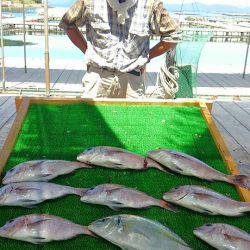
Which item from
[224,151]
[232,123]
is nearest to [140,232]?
[224,151]

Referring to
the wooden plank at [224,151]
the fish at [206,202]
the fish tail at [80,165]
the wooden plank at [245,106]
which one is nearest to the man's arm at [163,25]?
the wooden plank at [224,151]

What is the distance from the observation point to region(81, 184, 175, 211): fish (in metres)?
2.38

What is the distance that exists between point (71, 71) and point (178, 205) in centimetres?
946

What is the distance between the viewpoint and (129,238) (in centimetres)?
207

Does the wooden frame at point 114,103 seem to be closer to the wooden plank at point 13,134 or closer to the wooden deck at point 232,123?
the wooden plank at point 13,134

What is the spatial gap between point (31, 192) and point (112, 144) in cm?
98

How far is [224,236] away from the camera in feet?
6.88

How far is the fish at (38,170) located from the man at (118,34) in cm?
150

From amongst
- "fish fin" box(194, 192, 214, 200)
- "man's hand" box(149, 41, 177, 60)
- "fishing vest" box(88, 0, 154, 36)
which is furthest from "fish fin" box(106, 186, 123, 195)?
"man's hand" box(149, 41, 177, 60)

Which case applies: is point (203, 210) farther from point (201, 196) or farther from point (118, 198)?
point (118, 198)

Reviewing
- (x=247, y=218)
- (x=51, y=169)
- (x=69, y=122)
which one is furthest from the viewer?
(x=69, y=122)

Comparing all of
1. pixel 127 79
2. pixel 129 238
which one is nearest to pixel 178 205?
pixel 129 238

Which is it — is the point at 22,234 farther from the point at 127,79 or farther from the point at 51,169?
the point at 127,79

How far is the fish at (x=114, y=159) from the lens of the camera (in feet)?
9.14
